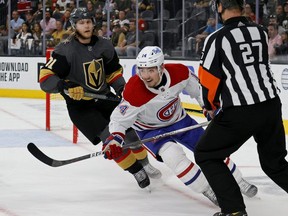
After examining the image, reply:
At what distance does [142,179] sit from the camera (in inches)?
180

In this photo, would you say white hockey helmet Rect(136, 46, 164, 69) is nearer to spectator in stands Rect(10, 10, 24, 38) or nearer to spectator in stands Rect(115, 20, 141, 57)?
spectator in stands Rect(115, 20, 141, 57)

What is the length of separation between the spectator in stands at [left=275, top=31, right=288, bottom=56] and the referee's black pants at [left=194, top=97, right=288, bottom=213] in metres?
4.37

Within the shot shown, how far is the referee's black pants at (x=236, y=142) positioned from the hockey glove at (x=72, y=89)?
4.64ft

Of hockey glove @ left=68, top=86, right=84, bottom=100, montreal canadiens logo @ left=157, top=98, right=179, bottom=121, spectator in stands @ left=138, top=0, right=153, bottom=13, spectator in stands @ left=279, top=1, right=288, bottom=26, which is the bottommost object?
montreal canadiens logo @ left=157, top=98, right=179, bottom=121

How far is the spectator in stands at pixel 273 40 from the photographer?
7925 mm

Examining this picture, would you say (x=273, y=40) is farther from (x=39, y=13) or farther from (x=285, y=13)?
(x=39, y=13)

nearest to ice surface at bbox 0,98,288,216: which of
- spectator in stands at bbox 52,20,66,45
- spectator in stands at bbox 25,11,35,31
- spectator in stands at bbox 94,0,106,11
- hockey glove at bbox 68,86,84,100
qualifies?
hockey glove at bbox 68,86,84,100

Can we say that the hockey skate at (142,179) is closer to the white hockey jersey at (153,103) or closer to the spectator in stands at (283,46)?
the white hockey jersey at (153,103)

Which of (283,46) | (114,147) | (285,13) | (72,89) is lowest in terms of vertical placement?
(114,147)

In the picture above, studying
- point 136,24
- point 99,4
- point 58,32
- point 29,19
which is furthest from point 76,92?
point 29,19

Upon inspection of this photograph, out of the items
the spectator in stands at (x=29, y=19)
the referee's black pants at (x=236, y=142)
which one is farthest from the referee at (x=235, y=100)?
the spectator in stands at (x=29, y=19)

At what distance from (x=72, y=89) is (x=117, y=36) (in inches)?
241

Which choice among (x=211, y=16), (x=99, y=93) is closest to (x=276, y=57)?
(x=211, y=16)

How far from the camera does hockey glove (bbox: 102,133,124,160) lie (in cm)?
404
